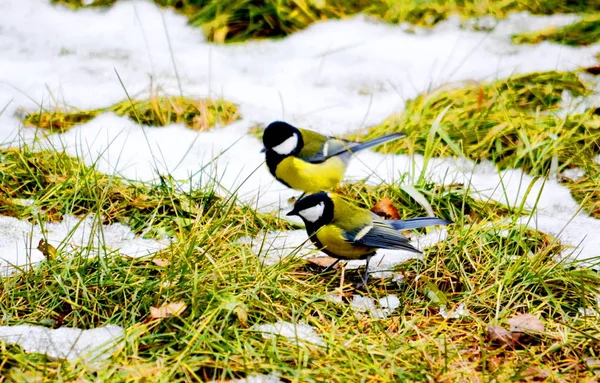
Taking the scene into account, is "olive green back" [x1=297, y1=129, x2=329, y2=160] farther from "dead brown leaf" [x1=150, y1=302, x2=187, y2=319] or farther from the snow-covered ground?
"dead brown leaf" [x1=150, y1=302, x2=187, y2=319]

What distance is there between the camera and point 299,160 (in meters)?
3.64

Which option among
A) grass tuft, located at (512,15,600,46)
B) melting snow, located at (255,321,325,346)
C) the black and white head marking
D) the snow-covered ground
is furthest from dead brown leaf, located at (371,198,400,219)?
grass tuft, located at (512,15,600,46)

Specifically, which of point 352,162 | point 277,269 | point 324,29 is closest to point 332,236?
point 277,269

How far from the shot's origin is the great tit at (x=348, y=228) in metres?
2.73

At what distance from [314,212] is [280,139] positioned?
35.1 inches

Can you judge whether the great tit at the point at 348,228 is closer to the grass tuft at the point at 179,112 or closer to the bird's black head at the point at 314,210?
the bird's black head at the point at 314,210

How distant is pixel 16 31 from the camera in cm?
550

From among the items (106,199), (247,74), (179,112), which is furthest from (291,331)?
(247,74)

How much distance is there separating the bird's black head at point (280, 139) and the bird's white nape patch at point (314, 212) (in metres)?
0.82

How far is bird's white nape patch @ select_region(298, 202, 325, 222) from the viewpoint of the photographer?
9.32 feet

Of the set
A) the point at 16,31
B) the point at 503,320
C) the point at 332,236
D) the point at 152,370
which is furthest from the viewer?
the point at 16,31

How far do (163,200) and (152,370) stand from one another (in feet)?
4.28

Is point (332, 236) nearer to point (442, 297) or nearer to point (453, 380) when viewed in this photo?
point (442, 297)

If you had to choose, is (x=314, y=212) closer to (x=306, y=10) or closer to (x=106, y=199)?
(x=106, y=199)
